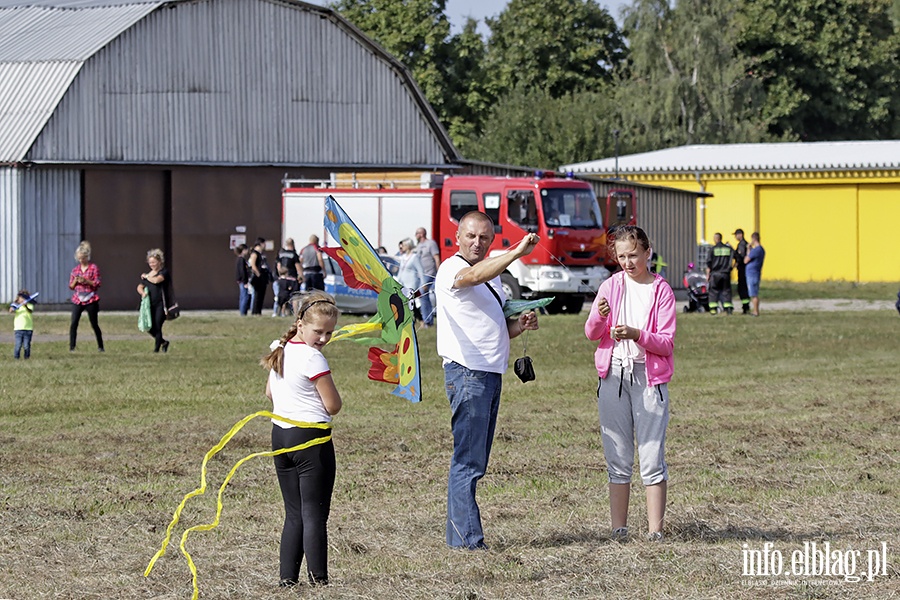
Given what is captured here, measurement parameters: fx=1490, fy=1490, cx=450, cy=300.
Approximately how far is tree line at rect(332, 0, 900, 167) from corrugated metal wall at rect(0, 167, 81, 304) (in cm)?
3023

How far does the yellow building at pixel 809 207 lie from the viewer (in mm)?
44250

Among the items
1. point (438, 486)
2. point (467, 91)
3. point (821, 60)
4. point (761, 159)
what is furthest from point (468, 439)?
point (821, 60)

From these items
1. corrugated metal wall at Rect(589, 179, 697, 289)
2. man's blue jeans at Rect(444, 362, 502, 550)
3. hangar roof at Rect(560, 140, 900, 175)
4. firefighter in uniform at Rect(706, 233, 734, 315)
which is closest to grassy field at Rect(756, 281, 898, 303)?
corrugated metal wall at Rect(589, 179, 697, 289)

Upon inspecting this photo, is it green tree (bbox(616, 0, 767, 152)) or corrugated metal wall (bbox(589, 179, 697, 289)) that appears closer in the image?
corrugated metal wall (bbox(589, 179, 697, 289))

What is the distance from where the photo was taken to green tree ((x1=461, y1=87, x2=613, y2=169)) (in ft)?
199

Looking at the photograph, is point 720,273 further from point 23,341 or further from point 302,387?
point 302,387

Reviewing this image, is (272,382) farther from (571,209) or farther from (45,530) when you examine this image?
(571,209)

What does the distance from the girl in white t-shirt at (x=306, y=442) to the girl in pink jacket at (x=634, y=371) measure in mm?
1714

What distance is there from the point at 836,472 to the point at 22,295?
12.9m

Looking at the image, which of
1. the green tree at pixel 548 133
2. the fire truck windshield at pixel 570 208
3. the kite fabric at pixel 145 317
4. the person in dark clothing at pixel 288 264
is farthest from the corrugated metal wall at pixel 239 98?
the green tree at pixel 548 133

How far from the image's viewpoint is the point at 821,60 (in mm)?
69375

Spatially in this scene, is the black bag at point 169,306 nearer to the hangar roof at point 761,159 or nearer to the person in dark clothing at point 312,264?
the person in dark clothing at point 312,264

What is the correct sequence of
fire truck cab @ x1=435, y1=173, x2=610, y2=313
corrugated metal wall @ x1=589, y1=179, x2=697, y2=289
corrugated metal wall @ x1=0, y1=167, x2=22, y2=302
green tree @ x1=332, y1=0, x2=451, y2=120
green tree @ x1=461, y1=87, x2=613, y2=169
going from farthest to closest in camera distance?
green tree @ x1=332, y1=0, x2=451, y2=120, green tree @ x1=461, y1=87, x2=613, y2=169, corrugated metal wall @ x1=589, y1=179, x2=697, y2=289, corrugated metal wall @ x1=0, y1=167, x2=22, y2=302, fire truck cab @ x1=435, y1=173, x2=610, y2=313

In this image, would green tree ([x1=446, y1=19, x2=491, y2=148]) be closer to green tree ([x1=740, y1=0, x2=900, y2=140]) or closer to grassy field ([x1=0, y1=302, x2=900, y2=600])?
green tree ([x1=740, y1=0, x2=900, y2=140])
